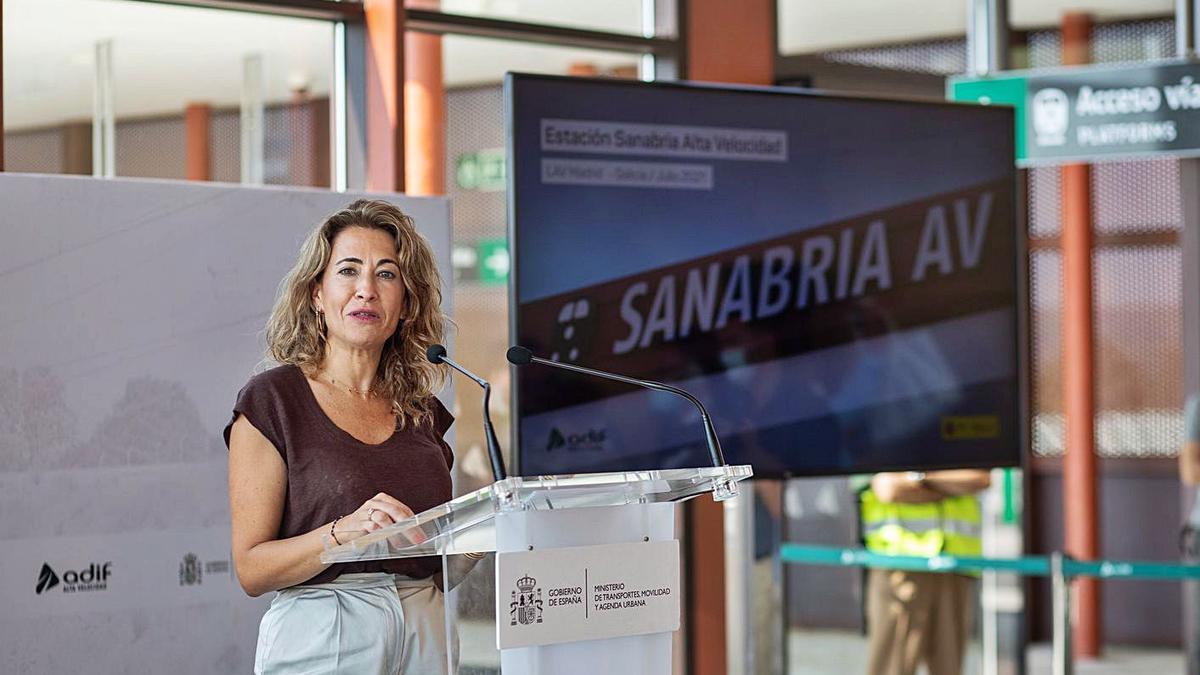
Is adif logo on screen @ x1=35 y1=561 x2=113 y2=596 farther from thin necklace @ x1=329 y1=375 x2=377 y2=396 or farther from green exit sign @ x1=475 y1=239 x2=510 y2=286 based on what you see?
green exit sign @ x1=475 y1=239 x2=510 y2=286

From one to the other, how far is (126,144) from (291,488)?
1753 millimetres

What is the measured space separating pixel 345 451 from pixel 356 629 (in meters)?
0.29

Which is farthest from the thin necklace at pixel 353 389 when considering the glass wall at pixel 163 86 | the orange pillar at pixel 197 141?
the orange pillar at pixel 197 141

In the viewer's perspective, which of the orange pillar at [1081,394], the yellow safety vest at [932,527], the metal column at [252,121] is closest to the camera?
the metal column at [252,121]

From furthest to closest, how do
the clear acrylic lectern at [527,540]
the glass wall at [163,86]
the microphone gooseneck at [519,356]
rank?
the glass wall at [163,86] → the microphone gooseneck at [519,356] → the clear acrylic lectern at [527,540]

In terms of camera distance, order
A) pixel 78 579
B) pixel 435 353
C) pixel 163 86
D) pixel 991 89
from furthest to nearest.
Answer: pixel 991 89, pixel 163 86, pixel 78 579, pixel 435 353

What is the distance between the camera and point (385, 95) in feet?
13.8

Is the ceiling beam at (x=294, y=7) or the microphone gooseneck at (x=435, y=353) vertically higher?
the ceiling beam at (x=294, y=7)

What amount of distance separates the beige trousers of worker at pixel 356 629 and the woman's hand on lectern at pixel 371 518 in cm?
14

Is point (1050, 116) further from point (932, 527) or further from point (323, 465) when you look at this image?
point (323, 465)

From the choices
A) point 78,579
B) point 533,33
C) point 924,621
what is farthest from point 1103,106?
point 78,579

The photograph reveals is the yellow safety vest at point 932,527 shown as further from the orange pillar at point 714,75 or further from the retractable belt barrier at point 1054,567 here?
the orange pillar at point 714,75

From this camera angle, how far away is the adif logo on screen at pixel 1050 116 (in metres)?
5.12

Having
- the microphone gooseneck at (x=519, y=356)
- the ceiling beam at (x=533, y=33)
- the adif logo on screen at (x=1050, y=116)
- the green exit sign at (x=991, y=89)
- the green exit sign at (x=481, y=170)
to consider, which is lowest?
the microphone gooseneck at (x=519, y=356)
